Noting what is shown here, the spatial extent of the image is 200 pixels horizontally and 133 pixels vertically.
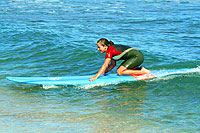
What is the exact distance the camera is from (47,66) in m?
10.1

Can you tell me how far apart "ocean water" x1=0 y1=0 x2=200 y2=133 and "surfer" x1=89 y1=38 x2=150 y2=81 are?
16.4 inches

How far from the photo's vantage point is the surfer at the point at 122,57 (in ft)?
23.6

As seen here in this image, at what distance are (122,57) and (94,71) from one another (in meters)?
2.07

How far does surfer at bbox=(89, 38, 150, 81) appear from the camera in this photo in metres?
7.19

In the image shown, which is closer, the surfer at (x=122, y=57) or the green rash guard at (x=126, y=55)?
the surfer at (x=122, y=57)

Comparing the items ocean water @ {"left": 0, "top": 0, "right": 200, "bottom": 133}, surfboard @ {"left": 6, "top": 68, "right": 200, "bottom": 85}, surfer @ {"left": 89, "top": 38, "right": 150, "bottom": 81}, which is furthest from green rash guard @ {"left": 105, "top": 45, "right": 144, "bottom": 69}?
ocean water @ {"left": 0, "top": 0, "right": 200, "bottom": 133}

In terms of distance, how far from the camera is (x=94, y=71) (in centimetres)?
952

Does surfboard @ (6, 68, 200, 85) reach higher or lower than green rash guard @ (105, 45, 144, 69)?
lower

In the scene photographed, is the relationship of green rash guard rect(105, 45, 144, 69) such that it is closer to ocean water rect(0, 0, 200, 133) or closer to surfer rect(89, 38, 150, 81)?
surfer rect(89, 38, 150, 81)

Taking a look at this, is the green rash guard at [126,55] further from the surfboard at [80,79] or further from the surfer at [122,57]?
the surfboard at [80,79]

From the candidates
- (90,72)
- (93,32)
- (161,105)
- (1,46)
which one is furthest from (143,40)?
(161,105)

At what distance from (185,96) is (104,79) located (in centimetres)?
212

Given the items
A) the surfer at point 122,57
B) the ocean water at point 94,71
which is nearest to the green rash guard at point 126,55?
the surfer at point 122,57

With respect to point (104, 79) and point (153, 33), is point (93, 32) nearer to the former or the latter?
point (153, 33)
